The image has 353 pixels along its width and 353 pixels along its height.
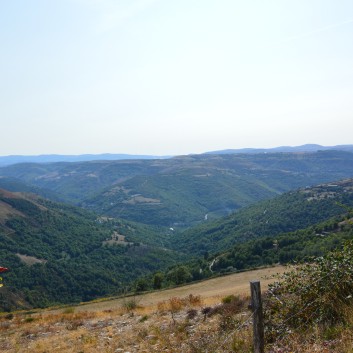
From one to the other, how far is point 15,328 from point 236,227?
14676cm

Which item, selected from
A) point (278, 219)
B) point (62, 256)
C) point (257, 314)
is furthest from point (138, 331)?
point (62, 256)

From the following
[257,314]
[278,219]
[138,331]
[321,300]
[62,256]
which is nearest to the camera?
[257,314]

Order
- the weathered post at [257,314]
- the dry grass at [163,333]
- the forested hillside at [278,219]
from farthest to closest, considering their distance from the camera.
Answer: the forested hillside at [278,219] → the dry grass at [163,333] → the weathered post at [257,314]

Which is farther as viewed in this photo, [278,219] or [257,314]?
[278,219]

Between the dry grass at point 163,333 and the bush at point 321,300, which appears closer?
the dry grass at point 163,333

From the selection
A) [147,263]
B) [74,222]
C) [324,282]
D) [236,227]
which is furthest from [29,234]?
[324,282]

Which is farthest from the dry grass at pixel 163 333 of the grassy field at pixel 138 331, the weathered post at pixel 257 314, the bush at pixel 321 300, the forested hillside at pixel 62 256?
the forested hillside at pixel 62 256

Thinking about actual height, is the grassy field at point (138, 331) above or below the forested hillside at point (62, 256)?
above

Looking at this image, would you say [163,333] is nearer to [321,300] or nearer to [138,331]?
[138,331]

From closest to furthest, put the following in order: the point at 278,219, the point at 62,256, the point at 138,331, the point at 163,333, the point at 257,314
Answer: the point at 257,314, the point at 163,333, the point at 138,331, the point at 278,219, the point at 62,256

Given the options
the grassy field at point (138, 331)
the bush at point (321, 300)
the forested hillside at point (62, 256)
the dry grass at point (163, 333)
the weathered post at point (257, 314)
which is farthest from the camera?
the forested hillside at point (62, 256)

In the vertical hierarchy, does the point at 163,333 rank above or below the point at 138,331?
above

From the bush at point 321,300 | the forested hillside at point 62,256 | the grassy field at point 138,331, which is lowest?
the forested hillside at point 62,256

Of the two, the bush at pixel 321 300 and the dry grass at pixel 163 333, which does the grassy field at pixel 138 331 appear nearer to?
the dry grass at pixel 163 333
